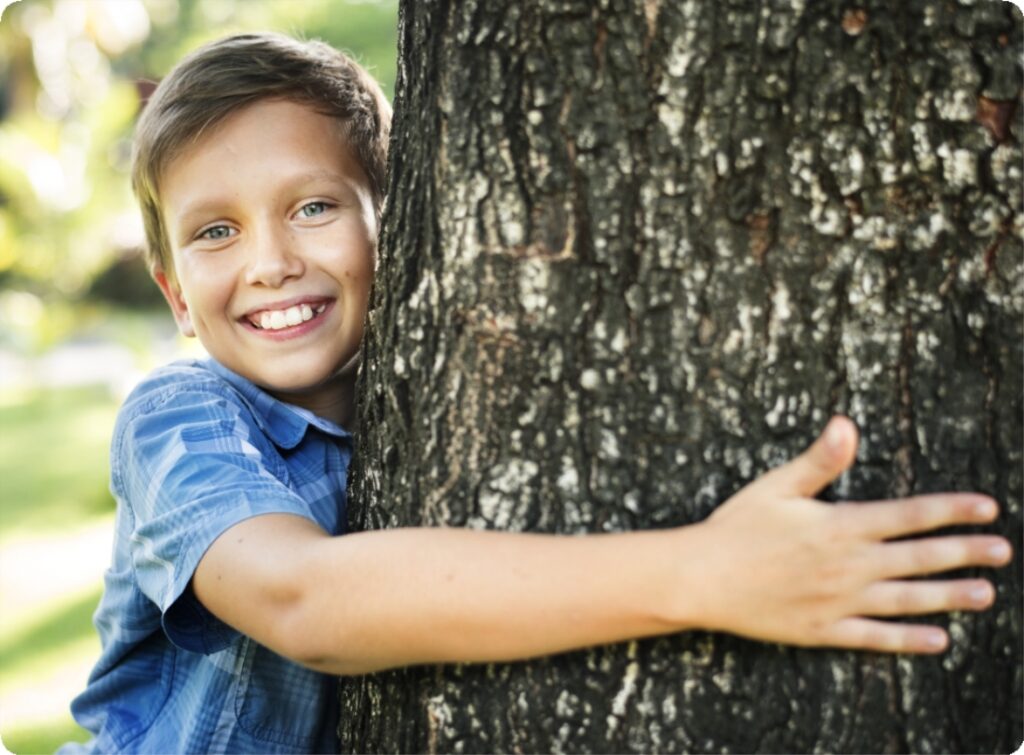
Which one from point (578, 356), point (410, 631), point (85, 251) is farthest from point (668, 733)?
point (85, 251)

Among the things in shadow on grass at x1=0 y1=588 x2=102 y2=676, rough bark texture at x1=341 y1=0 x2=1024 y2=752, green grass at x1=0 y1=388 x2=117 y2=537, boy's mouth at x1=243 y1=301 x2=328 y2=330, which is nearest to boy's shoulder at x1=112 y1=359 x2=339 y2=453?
boy's mouth at x1=243 y1=301 x2=328 y2=330

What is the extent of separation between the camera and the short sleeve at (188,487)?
6.19 feet

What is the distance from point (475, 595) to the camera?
5.30 ft

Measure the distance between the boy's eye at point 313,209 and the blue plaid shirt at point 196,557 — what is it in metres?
0.36

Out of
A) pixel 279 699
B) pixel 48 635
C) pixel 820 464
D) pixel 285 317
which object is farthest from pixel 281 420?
pixel 48 635

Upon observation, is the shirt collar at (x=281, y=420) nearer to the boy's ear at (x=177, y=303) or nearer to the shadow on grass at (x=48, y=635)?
the boy's ear at (x=177, y=303)

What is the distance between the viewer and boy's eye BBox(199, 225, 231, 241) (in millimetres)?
2414

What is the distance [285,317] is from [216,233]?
0.74 feet

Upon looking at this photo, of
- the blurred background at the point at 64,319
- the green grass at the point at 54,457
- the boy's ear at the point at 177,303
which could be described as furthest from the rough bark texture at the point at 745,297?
the green grass at the point at 54,457

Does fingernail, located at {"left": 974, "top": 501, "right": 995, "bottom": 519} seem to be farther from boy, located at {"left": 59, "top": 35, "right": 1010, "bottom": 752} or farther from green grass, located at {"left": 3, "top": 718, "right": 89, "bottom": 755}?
green grass, located at {"left": 3, "top": 718, "right": 89, "bottom": 755}

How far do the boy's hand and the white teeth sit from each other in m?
1.11

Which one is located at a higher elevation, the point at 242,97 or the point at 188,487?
the point at 242,97

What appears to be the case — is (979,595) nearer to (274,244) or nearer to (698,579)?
(698,579)

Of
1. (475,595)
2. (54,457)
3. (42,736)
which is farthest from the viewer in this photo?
(54,457)
